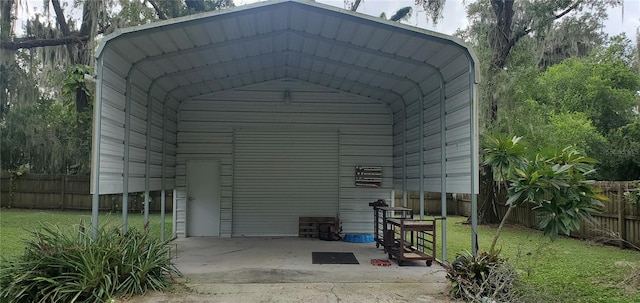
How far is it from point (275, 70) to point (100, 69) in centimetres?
418

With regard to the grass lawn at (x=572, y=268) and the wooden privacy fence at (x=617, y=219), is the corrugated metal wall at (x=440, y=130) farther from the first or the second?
the wooden privacy fence at (x=617, y=219)

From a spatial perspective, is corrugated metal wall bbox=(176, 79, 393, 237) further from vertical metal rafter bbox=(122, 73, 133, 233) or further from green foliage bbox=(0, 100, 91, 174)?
green foliage bbox=(0, 100, 91, 174)

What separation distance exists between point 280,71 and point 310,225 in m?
3.34

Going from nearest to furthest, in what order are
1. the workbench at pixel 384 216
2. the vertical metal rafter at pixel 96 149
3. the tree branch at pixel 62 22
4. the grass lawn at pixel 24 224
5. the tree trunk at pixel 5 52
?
the vertical metal rafter at pixel 96 149, the grass lawn at pixel 24 224, the workbench at pixel 384 216, the tree trunk at pixel 5 52, the tree branch at pixel 62 22

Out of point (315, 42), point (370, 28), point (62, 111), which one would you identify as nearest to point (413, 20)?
point (315, 42)

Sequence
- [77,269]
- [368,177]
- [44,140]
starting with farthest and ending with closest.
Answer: [44,140]
[368,177]
[77,269]

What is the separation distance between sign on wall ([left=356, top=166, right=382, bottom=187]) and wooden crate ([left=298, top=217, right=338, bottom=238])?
1.01 m

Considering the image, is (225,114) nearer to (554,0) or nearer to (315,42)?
(315,42)

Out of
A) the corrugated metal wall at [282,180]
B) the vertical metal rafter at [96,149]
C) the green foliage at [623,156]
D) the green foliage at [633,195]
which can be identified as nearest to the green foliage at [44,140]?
the corrugated metal wall at [282,180]

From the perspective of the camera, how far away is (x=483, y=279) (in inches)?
187

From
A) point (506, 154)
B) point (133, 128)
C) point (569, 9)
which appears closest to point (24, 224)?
point (133, 128)

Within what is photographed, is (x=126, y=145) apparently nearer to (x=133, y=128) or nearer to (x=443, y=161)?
(x=133, y=128)

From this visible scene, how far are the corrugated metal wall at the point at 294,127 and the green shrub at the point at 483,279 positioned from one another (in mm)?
5010

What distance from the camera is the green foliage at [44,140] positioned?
15.2 meters
